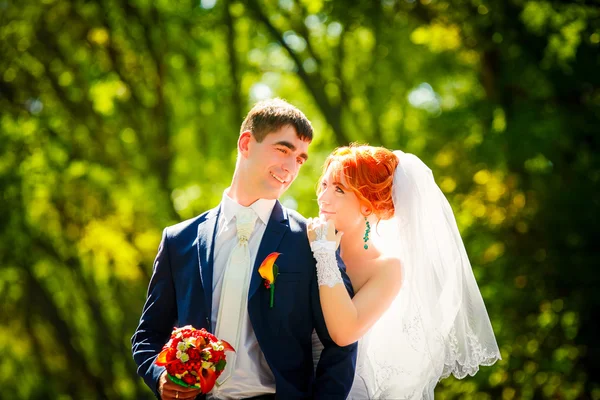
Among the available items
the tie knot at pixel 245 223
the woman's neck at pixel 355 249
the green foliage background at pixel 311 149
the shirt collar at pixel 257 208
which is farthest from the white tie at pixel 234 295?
the green foliage background at pixel 311 149

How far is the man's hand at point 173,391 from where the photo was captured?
3.56 meters

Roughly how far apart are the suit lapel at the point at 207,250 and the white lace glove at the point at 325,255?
487mm

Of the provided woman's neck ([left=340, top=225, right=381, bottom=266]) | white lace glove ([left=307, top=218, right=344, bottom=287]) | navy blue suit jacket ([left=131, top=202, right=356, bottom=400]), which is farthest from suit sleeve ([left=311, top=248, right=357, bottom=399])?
woman's neck ([left=340, top=225, right=381, bottom=266])

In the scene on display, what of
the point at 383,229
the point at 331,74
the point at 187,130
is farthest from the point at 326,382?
the point at 187,130

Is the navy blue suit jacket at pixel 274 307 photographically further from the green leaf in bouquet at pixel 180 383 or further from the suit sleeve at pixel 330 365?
the green leaf in bouquet at pixel 180 383

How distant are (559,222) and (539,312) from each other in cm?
127

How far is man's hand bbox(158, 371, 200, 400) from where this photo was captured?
3561mm

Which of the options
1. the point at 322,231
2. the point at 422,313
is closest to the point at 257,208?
the point at 322,231

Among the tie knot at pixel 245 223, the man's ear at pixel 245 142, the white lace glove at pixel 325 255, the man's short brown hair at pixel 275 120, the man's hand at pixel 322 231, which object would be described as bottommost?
the white lace glove at pixel 325 255

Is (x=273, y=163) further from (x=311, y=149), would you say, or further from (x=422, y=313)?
(x=311, y=149)

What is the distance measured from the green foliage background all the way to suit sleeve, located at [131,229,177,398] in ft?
22.2

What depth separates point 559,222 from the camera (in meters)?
9.99

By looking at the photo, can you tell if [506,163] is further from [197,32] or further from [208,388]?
[208,388]

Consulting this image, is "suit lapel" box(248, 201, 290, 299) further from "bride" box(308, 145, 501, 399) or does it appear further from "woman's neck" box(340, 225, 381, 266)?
"woman's neck" box(340, 225, 381, 266)
